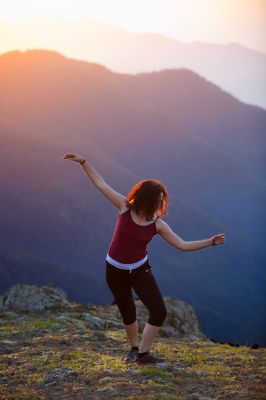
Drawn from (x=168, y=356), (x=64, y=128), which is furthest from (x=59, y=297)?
(x=64, y=128)

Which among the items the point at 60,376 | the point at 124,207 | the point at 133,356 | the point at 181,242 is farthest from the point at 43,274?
the point at 181,242

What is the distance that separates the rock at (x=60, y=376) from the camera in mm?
8591

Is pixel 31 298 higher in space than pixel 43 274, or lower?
lower

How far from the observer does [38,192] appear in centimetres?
14775

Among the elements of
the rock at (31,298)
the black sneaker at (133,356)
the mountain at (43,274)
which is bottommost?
the black sneaker at (133,356)

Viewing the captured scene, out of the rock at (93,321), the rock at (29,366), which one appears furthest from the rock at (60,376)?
the rock at (93,321)

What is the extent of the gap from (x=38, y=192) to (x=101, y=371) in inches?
5535

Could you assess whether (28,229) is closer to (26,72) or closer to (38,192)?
(38,192)

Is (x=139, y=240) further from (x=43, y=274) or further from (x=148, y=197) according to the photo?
(x=43, y=274)

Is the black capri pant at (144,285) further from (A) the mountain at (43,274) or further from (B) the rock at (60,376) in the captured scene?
(A) the mountain at (43,274)

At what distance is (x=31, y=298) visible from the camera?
62.8 feet

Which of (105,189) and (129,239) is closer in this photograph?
(129,239)

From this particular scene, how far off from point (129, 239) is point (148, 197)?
648 millimetres

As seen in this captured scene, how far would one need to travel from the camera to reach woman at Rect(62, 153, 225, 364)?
8383mm
